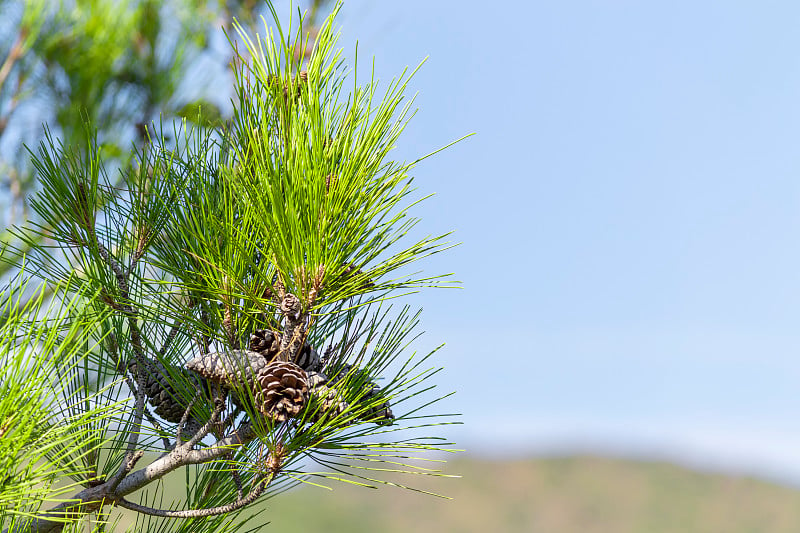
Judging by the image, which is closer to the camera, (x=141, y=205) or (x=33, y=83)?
(x=141, y=205)

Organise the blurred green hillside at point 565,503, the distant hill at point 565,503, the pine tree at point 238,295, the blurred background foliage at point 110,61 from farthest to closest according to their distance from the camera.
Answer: the distant hill at point 565,503
the blurred green hillside at point 565,503
the blurred background foliage at point 110,61
the pine tree at point 238,295

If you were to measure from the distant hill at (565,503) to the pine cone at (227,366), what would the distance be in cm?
6494

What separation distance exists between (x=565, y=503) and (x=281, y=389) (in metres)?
82.7

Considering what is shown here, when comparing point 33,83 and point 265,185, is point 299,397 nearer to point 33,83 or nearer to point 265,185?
point 265,185

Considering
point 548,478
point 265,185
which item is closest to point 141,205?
point 265,185

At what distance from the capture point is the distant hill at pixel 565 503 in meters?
68.5

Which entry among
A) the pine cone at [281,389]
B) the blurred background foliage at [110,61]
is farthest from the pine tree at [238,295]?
the blurred background foliage at [110,61]

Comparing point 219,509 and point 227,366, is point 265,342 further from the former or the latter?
point 219,509

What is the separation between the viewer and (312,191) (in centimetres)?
109

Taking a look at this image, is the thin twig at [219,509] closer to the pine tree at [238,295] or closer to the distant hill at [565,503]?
the pine tree at [238,295]

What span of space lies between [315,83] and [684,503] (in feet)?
267

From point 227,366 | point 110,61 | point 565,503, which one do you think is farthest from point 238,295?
point 565,503

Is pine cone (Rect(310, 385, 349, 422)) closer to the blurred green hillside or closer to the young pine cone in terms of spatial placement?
the young pine cone

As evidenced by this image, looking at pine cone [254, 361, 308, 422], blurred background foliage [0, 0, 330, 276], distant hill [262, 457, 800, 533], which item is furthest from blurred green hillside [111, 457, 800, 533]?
pine cone [254, 361, 308, 422]
